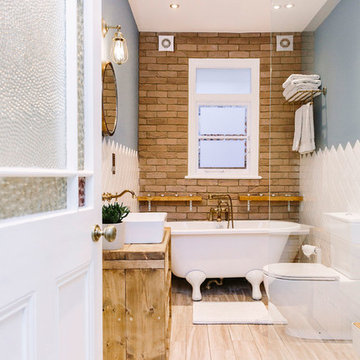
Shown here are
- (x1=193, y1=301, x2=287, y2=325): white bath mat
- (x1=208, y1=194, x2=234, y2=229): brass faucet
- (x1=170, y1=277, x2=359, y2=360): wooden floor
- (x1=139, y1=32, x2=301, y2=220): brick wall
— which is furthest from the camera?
(x1=139, y1=32, x2=301, y2=220): brick wall

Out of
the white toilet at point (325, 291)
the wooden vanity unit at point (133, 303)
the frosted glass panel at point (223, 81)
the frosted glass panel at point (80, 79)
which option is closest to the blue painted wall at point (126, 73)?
the frosted glass panel at point (223, 81)

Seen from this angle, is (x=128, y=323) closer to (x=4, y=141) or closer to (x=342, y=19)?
(x=4, y=141)

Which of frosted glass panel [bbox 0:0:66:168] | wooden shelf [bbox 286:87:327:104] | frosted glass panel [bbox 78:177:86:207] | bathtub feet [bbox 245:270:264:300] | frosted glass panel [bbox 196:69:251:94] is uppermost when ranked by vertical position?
frosted glass panel [bbox 196:69:251:94]

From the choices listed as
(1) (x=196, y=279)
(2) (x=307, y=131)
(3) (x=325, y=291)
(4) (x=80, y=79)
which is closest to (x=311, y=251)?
(3) (x=325, y=291)

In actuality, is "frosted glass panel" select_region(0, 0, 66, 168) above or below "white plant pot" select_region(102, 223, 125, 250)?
above

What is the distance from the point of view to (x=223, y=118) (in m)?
4.06

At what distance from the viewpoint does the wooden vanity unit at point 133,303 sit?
1.71m

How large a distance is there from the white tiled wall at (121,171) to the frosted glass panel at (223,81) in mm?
1168

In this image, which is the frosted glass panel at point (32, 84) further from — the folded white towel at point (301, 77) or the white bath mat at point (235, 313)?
the white bath mat at point (235, 313)

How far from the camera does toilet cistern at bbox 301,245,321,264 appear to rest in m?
2.15

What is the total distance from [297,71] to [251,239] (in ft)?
5.18

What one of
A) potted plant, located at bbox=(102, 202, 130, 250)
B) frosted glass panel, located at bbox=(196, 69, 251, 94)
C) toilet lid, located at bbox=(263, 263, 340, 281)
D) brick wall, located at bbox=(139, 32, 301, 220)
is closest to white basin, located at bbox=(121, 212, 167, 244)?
potted plant, located at bbox=(102, 202, 130, 250)

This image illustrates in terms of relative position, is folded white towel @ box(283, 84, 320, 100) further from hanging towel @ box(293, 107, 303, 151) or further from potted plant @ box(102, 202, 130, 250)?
potted plant @ box(102, 202, 130, 250)

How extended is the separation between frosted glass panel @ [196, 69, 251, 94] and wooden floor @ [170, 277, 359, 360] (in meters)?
2.52
